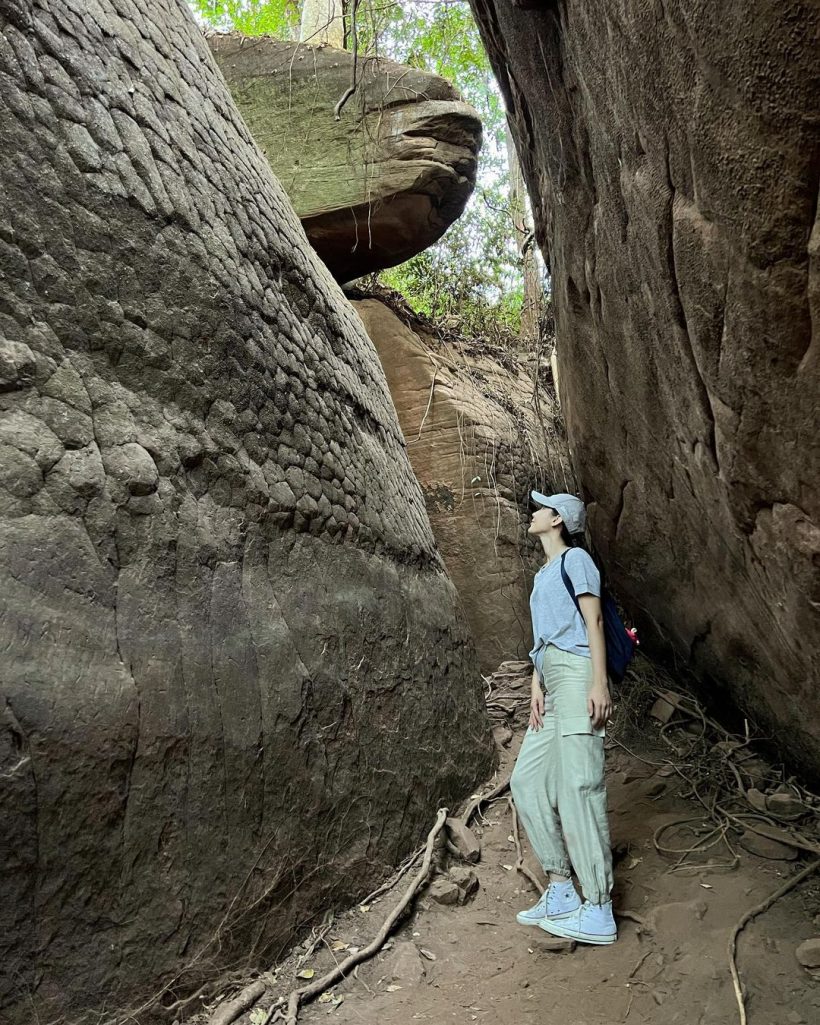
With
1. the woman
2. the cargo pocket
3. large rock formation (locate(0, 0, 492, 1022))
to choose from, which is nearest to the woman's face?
the woman

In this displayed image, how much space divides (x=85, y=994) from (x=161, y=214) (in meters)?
2.34

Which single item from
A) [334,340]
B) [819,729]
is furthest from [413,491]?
[819,729]

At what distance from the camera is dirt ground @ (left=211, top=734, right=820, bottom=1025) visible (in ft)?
8.01

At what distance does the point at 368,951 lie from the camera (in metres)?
2.74

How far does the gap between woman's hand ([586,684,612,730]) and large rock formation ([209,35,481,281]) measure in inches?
155

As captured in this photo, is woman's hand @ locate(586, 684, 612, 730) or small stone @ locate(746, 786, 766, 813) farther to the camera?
small stone @ locate(746, 786, 766, 813)

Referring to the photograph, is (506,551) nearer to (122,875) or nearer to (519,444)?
(519,444)

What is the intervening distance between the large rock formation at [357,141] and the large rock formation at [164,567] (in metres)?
2.30

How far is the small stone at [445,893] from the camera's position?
3.15 m

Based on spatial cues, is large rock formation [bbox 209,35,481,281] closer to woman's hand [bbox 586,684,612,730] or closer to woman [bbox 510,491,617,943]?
woman [bbox 510,491,617,943]

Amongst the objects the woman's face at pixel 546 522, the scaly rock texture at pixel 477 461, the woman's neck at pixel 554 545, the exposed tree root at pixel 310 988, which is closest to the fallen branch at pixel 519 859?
the exposed tree root at pixel 310 988

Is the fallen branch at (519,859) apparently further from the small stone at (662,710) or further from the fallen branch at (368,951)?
the small stone at (662,710)

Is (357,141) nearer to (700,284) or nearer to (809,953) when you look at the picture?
(700,284)

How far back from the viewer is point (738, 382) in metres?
2.06
